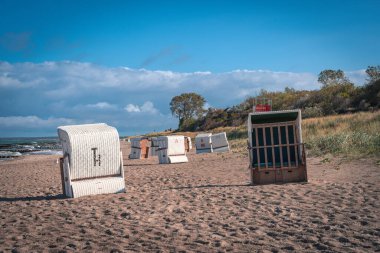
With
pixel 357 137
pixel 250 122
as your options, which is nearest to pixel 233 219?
pixel 250 122

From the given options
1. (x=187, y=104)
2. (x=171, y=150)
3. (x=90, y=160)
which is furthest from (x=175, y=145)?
(x=187, y=104)

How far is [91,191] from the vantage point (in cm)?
1022

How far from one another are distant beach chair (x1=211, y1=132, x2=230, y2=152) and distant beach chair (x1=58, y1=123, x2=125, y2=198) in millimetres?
15282

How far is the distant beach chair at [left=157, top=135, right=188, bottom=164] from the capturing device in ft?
63.8

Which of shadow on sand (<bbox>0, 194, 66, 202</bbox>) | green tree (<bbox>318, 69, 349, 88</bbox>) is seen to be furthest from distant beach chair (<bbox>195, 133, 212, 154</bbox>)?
green tree (<bbox>318, 69, 349, 88</bbox>)

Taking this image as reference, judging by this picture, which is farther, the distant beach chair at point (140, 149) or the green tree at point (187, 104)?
the green tree at point (187, 104)

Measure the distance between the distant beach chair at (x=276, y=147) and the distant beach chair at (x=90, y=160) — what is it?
11.9ft

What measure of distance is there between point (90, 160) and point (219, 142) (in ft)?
52.8

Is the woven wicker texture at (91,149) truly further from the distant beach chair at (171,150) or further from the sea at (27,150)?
the sea at (27,150)

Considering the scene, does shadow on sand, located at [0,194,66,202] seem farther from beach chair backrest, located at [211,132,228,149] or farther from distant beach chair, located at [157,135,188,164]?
beach chair backrest, located at [211,132,228,149]

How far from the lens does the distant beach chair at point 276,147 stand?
35.1ft

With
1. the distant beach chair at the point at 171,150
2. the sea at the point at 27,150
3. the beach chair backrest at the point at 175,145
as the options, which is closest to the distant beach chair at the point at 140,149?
the distant beach chair at the point at 171,150

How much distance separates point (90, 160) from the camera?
1018 cm

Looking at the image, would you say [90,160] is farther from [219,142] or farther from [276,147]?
[219,142]
